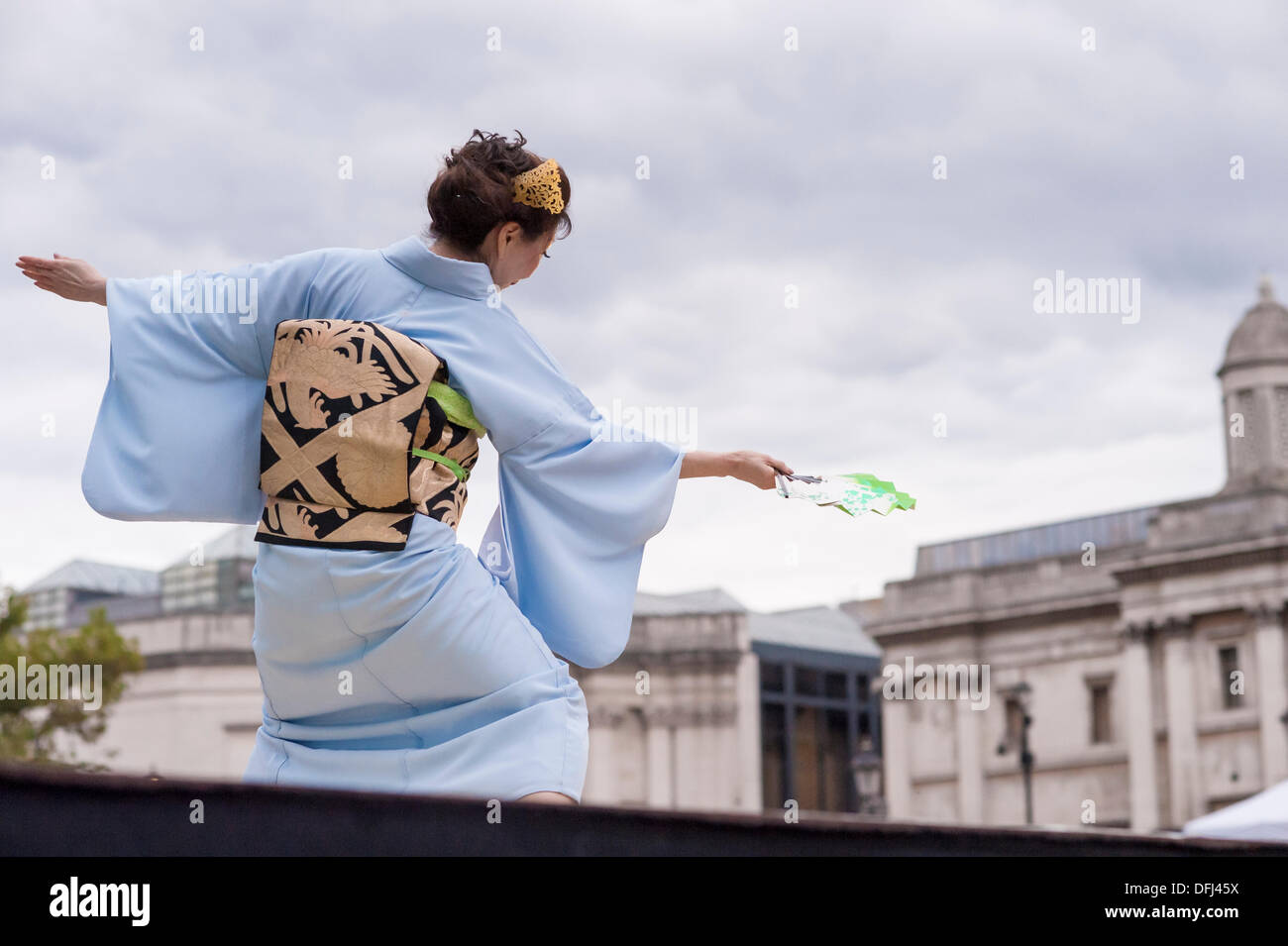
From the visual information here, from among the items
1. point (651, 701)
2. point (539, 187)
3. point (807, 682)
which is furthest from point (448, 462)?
point (807, 682)

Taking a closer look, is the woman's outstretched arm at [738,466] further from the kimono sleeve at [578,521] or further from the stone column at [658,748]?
the stone column at [658,748]

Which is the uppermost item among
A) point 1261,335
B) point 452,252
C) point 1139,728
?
point 1261,335

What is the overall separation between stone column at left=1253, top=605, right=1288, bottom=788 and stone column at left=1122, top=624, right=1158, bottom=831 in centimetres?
293

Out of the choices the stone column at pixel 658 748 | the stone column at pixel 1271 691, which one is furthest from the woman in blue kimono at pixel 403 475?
the stone column at pixel 658 748

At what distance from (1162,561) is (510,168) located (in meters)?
40.3

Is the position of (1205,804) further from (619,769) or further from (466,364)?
(466,364)

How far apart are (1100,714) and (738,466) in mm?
42017

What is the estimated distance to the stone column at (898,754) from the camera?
4631cm

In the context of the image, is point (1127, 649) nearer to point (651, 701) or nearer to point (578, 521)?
point (651, 701)

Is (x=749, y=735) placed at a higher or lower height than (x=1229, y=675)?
lower

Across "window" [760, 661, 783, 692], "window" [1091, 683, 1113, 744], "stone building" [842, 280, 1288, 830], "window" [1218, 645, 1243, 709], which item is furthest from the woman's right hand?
"window" [760, 661, 783, 692]

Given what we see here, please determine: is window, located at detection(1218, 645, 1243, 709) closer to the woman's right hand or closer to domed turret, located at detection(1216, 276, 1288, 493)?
domed turret, located at detection(1216, 276, 1288, 493)

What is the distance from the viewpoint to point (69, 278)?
12.4ft

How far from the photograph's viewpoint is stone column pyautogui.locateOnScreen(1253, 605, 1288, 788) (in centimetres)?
3853
